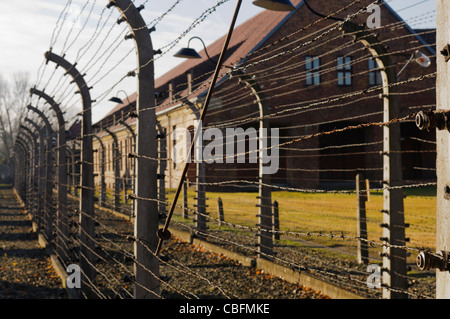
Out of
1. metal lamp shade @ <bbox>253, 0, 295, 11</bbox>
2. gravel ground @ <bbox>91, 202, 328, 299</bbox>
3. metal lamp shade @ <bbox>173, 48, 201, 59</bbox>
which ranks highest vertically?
metal lamp shade @ <bbox>173, 48, 201, 59</bbox>

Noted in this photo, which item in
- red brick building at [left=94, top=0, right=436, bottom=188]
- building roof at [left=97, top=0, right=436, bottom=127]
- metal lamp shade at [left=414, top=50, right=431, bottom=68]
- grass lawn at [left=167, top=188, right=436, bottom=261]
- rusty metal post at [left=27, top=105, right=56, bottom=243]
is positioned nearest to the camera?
metal lamp shade at [left=414, top=50, right=431, bottom=68]

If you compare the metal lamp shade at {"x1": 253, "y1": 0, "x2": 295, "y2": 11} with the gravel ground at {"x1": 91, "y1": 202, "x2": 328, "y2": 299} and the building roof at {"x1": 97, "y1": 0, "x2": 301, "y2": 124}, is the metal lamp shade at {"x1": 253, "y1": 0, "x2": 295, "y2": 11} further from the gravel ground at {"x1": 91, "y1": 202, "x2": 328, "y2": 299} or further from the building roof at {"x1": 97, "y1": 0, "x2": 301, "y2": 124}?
the building roof at {"x1": 97, "y1": 0, "x2": 301, "y2": 124}

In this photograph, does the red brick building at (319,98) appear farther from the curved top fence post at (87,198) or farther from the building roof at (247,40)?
the curved top fence post at (87,198)

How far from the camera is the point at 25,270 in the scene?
8.34 m

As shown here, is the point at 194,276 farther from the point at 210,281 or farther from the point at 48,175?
the point at 48,175

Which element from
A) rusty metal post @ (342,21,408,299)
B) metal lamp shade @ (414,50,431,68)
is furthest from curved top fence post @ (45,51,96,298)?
metal lamp shade @ (414,50,431,68)

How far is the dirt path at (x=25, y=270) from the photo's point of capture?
22.5 feet

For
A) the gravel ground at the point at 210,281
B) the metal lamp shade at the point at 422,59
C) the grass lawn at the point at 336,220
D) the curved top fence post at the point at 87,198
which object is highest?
the metal lamp shade at the point at 422,59

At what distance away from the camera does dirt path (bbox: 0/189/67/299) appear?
6.86 metres

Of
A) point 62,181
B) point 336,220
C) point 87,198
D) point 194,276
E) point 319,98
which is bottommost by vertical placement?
point 336,220

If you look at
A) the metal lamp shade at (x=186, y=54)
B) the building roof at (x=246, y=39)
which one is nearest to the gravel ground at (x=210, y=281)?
the metal lamp shade at (x=186, y=54)

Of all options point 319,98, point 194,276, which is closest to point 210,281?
point 194,276

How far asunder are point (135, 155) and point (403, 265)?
2941 millimetres
